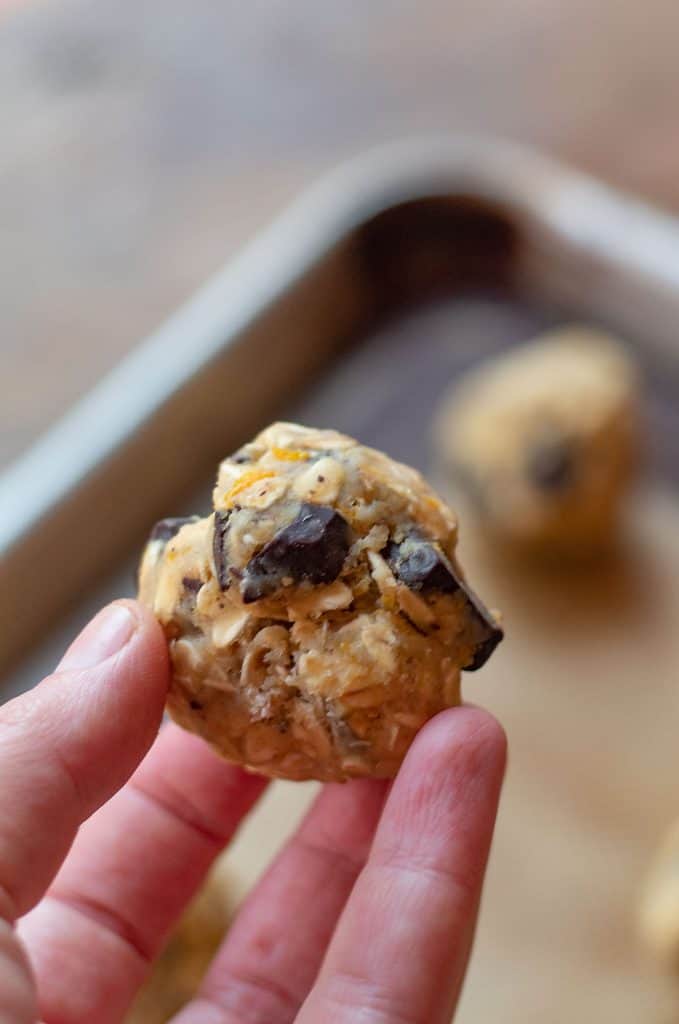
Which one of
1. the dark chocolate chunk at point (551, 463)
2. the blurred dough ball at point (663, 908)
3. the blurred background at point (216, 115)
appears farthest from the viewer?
the blurred background at point (216, 115)

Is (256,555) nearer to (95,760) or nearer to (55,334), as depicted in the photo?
(95,760)

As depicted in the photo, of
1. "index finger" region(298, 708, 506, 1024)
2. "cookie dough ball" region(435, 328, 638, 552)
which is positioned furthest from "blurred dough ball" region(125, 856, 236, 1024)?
"cookie dough ball" region(435, 328, 638, 552)

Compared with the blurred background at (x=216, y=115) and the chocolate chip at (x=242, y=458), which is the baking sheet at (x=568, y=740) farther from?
the chocolate chip at (x=242, y=458)

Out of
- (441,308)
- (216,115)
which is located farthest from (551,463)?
(216,115)

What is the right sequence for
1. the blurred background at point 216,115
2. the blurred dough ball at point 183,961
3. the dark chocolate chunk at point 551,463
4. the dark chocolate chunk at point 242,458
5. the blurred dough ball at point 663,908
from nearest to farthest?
the dark chocolate chunk at point 242,458, the blurred dough ball at point 183,961, the blurred dough ball at point 663,908, the dark chocolate chunk at point 551,463, the blurred background at point 216,115

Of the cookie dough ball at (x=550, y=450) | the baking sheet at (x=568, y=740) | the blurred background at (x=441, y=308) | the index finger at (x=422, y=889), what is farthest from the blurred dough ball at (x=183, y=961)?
the cookie dough ball at (x=550, y=450)

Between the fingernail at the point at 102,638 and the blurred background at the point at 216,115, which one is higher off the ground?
the blurred background at the point at 216,115

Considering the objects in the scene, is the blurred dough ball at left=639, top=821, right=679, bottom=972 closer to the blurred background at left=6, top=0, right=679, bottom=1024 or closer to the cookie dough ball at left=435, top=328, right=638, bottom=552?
the blurred background at left=6, top=0, right=679, bottom=1024
